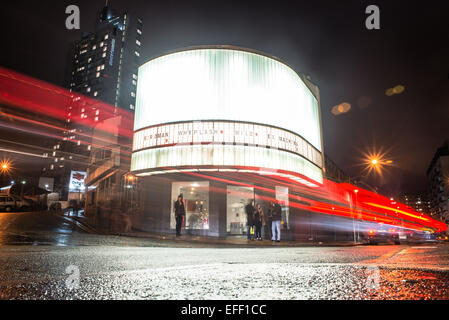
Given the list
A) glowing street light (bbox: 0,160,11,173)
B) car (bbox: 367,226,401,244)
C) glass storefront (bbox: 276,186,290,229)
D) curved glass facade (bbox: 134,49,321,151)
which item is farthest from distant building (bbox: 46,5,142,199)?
car (bbox: 367,226,401,244)

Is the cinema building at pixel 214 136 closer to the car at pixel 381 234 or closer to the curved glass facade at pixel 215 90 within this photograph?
the curved glass facade at pixel 215 90

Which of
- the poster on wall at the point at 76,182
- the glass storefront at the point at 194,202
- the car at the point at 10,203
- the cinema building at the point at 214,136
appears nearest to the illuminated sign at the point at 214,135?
the cinema building at the point at 214,136

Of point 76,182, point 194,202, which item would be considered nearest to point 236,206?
point 194,202

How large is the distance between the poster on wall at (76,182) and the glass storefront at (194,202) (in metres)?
41.5

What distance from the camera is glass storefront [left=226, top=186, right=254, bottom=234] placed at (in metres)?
18.8

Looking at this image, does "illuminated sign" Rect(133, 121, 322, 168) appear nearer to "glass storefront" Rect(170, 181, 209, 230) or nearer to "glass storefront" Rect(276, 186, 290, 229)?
"glass storefront" Rect(170, 181, 209, 230)

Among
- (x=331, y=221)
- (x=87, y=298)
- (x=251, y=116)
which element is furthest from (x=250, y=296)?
(x=331, y=221)

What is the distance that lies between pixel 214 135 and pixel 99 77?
11336cm

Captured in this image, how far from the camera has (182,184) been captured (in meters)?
18.7

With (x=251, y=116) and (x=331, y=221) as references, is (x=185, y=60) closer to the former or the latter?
(x=251, y=116)

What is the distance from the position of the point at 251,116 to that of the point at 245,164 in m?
3.01

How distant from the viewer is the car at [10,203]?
91.6 feet

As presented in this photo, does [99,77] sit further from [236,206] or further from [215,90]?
[236,206]
